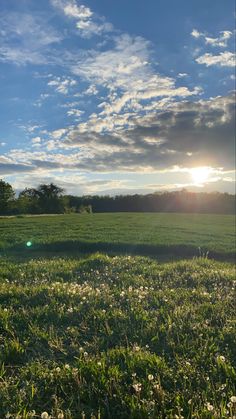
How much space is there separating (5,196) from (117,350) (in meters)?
103

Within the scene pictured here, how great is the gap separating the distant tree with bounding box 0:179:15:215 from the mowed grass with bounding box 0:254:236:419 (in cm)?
9661

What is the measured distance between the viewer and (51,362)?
17.3 ft

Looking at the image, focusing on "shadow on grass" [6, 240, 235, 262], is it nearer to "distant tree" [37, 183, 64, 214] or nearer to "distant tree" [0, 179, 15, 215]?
"distant tree" [0, 179, 15, 215]

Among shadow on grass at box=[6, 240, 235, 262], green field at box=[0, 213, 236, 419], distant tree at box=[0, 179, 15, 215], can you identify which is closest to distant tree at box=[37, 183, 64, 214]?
distant tree at box=[0, 179, 15, 215]

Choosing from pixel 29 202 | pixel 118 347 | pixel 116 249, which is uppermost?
pixel 29 202

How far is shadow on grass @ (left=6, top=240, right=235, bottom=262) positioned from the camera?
21031 mm

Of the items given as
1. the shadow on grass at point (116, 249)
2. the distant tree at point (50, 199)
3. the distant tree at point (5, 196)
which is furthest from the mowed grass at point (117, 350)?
the distant tree at point (50, 199)

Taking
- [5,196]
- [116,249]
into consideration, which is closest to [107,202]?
[5,196]

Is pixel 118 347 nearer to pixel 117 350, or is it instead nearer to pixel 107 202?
pixel 117 350

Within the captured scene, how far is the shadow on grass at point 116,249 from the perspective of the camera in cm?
2103

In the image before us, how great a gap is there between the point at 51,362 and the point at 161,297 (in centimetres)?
357

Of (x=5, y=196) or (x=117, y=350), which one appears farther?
(x=5, y=196)

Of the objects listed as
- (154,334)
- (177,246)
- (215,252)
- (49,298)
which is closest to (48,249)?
(177,246)

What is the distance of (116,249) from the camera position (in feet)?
72.2
